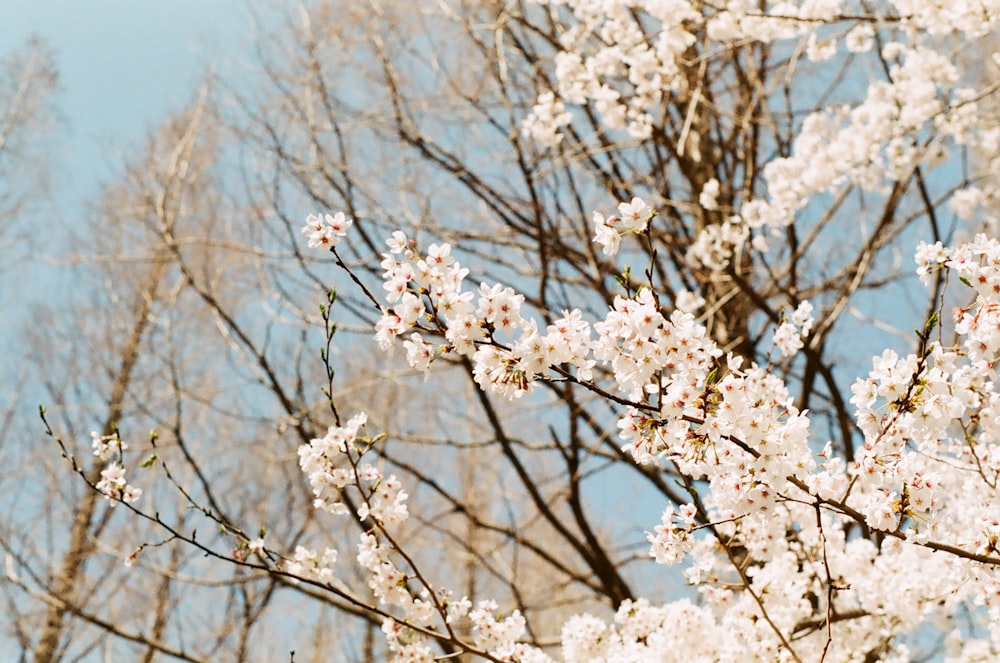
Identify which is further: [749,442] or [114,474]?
[114,474]

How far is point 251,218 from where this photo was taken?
216 inches

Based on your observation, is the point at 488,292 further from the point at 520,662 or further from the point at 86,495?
the point at 86,495

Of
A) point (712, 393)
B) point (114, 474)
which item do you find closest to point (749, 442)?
point (712, 393)

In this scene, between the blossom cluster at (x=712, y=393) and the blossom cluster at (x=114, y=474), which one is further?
the blossom cluster at (x=114, y=474)

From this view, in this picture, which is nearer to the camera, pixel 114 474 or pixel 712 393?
pixel 712 393

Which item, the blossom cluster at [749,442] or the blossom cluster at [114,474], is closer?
the blossom cluster at [749,442]

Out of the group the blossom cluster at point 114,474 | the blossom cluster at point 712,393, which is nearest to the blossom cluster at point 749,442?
the blossom cluster at point 712,393

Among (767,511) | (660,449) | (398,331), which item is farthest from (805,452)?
(398,331)

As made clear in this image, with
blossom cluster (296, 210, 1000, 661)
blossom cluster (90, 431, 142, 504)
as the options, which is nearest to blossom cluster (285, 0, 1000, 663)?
blossom cluster (296, 210, 1000, 661)

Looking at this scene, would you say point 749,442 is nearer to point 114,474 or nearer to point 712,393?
point 712,393

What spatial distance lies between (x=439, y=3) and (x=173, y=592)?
602 centimetres

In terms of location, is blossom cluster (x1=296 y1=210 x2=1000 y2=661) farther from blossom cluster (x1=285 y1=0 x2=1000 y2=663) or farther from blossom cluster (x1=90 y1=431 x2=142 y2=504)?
blossom cluster (x1=90 y1=431 x2=142 y2=504)

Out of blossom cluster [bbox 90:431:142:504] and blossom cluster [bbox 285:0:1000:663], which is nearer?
blossom cluster [bbox 285:0:1000:663]

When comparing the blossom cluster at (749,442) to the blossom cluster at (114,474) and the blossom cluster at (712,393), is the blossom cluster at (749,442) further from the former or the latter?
the blossom cluster at (114,474)
